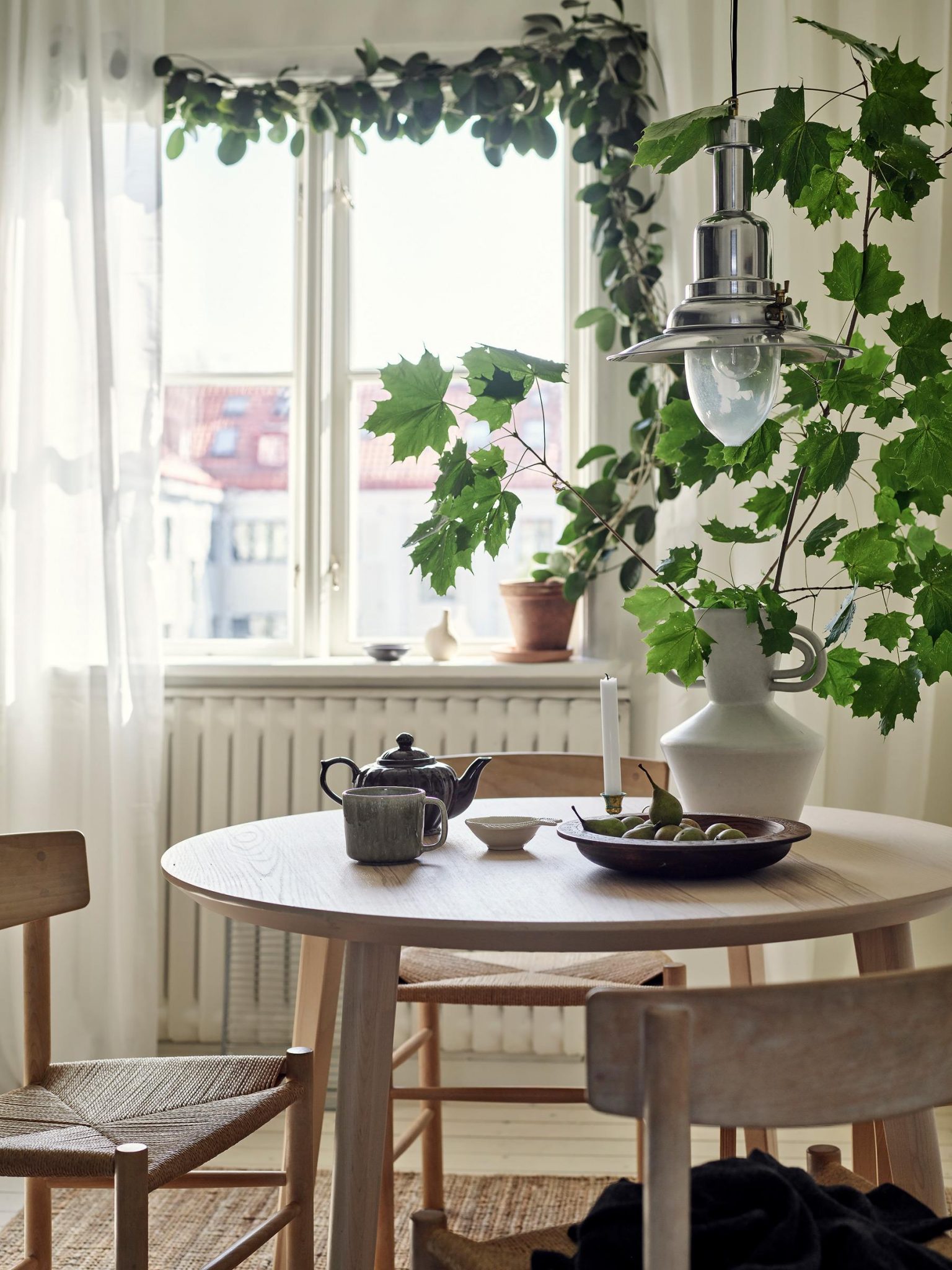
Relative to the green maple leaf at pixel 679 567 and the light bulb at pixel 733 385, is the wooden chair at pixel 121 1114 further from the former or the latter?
the light bulb at pixel 733 385

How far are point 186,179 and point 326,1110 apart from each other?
2193 millimetres

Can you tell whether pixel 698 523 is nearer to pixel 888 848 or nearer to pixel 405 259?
pixel 405 259

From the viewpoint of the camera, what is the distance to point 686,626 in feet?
5.37

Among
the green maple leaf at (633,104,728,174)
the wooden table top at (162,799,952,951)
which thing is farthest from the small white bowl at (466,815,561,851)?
the green maple leaf at (633,104,728,174)

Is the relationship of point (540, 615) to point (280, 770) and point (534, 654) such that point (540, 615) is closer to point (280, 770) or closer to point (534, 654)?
point (534, 654)

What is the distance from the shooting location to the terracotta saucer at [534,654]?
2.87 meters

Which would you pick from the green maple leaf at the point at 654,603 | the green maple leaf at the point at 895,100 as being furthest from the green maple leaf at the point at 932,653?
the green maple leaf at the point at 895,100

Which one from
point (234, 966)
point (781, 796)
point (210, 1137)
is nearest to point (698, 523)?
point (781, 796)

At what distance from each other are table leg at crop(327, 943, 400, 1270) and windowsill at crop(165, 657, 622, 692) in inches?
59.7

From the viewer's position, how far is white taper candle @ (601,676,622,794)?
1574 mm

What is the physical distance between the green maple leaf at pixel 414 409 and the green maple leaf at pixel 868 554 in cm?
55

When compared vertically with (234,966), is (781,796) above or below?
above

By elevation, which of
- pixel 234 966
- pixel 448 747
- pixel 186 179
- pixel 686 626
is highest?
pixel 186 179

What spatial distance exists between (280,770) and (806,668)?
4.81ft
